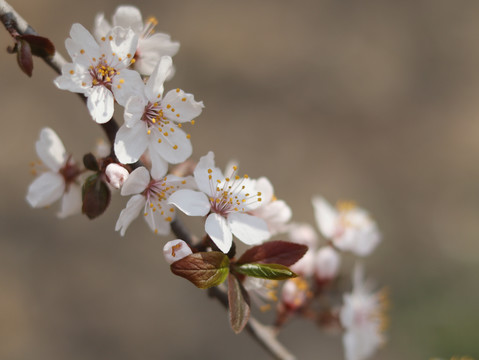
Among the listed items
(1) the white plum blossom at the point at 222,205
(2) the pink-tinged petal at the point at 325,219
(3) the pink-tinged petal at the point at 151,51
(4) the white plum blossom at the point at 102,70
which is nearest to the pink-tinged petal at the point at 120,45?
(4) the white plum blossom at the point at 102,70

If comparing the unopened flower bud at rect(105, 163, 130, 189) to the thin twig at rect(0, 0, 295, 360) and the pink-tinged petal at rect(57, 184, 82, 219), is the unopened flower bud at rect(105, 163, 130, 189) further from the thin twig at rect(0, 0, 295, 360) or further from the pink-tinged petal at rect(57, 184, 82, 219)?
the pink-tinged petal at rect(57, 184, 82, 219)

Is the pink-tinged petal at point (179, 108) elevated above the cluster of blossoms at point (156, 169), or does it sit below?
above

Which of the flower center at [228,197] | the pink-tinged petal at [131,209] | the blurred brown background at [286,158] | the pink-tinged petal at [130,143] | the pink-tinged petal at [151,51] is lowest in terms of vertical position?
the pink-tinged petal at [131,209]

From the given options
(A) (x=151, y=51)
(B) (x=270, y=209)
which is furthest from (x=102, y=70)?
(B) (x=270, y=209)

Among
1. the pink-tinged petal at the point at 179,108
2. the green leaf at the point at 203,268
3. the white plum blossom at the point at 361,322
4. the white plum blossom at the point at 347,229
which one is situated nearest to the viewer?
the green leaf at the point at 203,268

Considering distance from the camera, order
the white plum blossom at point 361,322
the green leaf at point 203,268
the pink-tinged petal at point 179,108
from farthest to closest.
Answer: the white plum blossom at point 361,322, the pink-tinged petal at point 179,108, the green leaf at point 203,268

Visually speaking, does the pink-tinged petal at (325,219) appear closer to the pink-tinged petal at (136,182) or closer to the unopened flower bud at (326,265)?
the unopened flower bud at (326,265)

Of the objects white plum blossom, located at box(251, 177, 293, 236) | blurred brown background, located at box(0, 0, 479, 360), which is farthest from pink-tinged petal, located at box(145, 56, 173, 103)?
blurred brown background, located at box(0, 0, 479, 360)

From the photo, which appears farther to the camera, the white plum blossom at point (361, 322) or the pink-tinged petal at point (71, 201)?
the white plum blossom at point (361, 322)

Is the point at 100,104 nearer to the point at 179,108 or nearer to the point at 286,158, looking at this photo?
the point at 179,108
